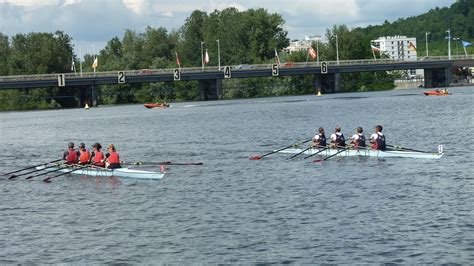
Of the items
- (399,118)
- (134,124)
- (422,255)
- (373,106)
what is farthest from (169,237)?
(373,106)

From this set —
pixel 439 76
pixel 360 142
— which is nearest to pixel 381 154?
pixel 360 142

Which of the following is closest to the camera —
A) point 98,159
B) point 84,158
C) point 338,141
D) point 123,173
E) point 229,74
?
point 123,173

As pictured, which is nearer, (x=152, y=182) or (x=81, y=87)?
(x=152, y=182)

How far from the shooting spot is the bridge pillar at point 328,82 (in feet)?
622

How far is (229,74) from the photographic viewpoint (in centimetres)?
17212

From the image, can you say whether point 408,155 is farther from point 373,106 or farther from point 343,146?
point 373,106

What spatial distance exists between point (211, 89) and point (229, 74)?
15067 millimetres

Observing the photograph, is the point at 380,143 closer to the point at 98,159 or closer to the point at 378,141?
the point at 378,141

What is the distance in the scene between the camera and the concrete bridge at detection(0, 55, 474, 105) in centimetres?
15962

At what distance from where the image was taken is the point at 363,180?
166 ft

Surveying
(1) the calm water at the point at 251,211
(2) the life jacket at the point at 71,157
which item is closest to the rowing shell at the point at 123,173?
(1) the calm water at the point at 251,211

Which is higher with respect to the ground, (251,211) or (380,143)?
(380,143)

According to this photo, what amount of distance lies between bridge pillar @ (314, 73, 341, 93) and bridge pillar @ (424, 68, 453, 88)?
67.5 ft

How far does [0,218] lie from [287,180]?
17.0 meters
